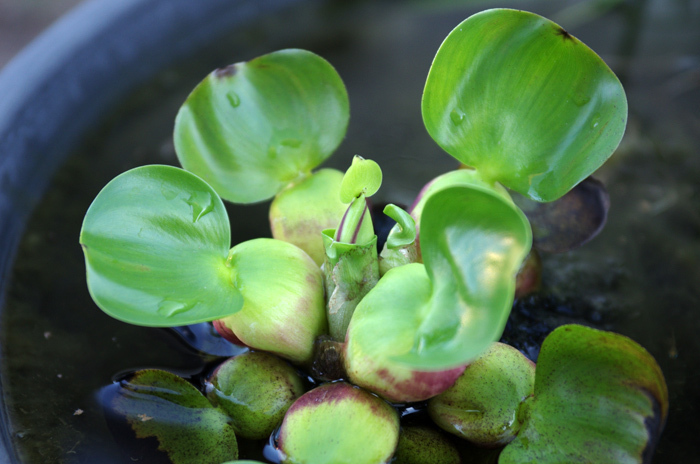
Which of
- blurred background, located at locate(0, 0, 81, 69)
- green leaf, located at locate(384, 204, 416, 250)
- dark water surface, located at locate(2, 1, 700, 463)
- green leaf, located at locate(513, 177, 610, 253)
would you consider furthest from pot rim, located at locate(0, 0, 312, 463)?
blurred background, located at locate(0, 0, 81, 69)

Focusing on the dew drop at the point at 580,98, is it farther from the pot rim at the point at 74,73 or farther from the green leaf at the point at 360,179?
the pot rim at the point at 74,73

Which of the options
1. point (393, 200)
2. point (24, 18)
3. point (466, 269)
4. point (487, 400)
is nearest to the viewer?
point (466, 269)

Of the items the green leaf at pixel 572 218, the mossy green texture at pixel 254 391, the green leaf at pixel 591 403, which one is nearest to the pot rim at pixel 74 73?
the mossy green texture at pixel 254 391

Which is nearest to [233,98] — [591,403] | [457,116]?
[457,116]

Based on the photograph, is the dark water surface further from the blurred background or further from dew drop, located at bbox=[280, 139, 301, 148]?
the blurred background

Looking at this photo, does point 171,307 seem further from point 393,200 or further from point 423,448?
point 393,200

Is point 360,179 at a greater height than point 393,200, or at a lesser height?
greater

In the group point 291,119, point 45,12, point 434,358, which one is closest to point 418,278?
point 434,358
